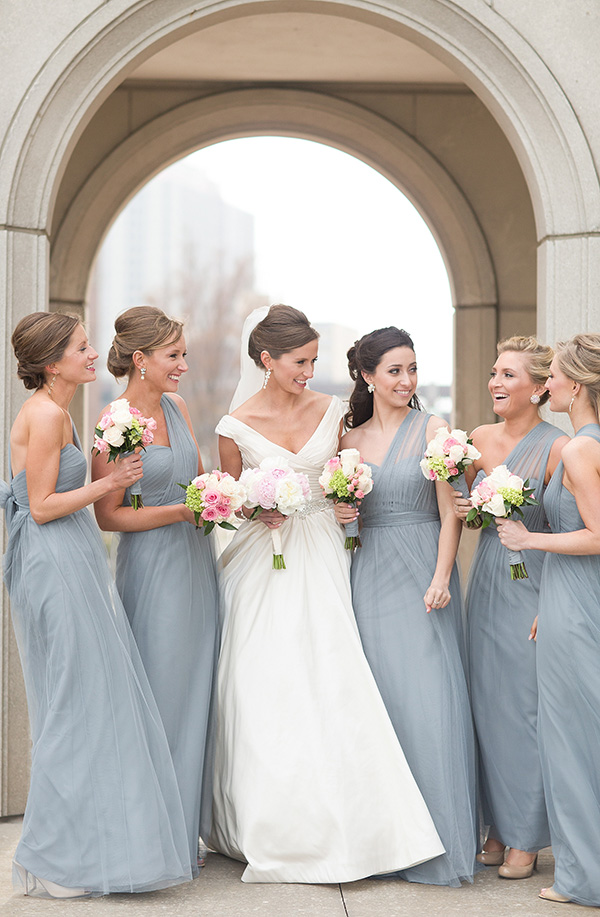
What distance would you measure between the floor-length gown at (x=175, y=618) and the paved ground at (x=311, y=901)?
12.1 inches

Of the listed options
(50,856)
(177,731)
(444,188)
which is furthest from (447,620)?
(444,188)

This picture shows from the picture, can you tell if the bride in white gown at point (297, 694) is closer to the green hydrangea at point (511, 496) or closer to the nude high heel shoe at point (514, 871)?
the nude high heel shoe at point (514, 871)

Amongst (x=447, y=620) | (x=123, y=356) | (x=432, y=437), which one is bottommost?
(x=447, y=620)

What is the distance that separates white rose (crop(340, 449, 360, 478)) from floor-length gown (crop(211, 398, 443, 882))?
0.92 feet

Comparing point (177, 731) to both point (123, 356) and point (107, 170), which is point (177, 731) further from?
point (107, 170)

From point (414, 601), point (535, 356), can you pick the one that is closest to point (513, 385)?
point (535, 356)

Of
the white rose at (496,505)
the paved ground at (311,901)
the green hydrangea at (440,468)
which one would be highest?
the green hydrangea at (440,468)

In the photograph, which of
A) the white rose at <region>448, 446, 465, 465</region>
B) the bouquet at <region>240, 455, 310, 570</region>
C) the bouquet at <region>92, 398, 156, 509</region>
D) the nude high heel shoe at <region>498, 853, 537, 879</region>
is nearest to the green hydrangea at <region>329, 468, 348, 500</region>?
the bouquet at <region>240, 455, 310, 570</region>

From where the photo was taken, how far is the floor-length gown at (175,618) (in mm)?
4492

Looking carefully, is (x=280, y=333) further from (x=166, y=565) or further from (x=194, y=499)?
(x=166, y=565)

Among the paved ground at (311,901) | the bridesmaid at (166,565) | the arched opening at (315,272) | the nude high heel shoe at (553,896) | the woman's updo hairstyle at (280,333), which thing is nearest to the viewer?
the paved ground at (311,901)

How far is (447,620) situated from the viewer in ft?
15.0

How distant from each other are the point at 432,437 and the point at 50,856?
95.5 inches

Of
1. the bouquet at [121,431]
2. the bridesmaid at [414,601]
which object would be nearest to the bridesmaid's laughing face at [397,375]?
the bridesmaid at [414,601]
